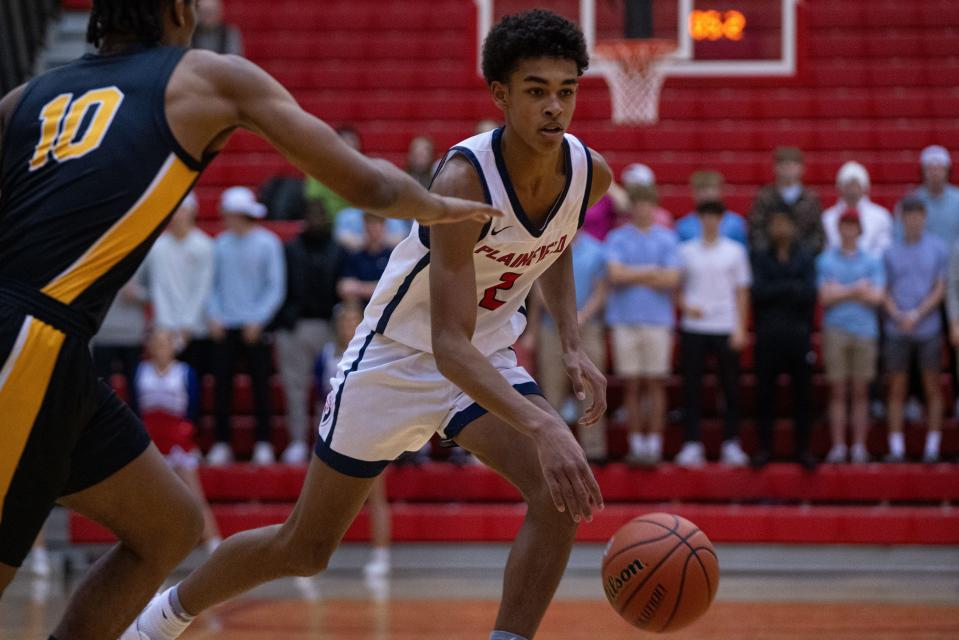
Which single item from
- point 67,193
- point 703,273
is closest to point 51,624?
point 67,193

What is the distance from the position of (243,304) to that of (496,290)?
5952mm

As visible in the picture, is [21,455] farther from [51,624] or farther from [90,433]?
[51,624]

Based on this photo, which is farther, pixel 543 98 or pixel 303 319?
pixel 303 319

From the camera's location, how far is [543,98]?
4.08 m

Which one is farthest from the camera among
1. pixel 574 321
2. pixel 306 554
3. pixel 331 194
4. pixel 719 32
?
pixel 719 32

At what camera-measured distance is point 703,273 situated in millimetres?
9789

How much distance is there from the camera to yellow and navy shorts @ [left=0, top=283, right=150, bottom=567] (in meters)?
3.24

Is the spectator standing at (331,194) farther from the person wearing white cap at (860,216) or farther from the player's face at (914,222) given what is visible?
the player's face at (914,222)

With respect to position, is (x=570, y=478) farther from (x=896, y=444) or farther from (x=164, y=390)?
(x=896, y=444)

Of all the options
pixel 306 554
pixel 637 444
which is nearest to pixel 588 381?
pixel 306 554

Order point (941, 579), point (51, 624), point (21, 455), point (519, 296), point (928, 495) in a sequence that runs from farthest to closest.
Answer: point (928, 495), point (941, 579), point (51, 624), point (519, 296), point (21, 455)

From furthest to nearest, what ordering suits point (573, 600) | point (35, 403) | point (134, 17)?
point (573, 600) → point (134, 17) → point (35, 403)

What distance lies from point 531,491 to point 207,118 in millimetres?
1559

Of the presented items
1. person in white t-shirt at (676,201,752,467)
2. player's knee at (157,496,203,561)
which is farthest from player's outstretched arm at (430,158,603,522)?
person in white t-shirt at (676,201,752,467)
